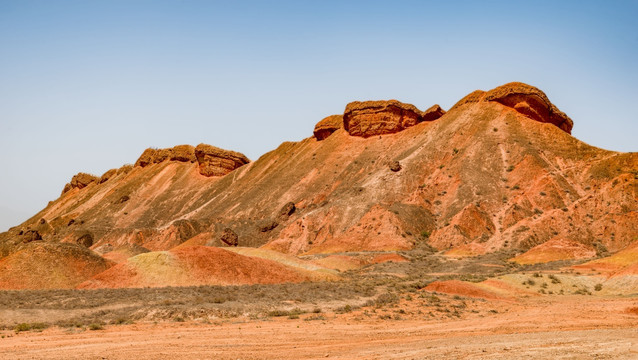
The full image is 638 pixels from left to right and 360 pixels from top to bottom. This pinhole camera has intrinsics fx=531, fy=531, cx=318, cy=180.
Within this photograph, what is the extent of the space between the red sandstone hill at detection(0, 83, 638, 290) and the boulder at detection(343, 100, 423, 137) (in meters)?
0.15

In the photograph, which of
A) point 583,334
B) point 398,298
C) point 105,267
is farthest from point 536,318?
point 105,267

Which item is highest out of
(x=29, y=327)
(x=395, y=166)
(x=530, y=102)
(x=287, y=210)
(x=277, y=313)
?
(x=530, y=102)

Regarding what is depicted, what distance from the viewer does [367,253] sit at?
4775 centimetres

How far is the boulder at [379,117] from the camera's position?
73.9 m

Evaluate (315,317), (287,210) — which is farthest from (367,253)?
(315,317)

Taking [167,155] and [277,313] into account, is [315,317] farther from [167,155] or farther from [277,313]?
[167,155]

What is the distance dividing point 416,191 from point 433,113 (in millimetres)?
18661

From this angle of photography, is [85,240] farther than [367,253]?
Yes

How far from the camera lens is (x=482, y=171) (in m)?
57.5

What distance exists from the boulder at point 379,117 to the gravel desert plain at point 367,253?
212 mm

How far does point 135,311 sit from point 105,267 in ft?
61.0

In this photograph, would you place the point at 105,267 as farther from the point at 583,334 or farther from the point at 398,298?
the point at 583,334

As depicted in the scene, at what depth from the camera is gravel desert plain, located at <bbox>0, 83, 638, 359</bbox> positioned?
16266 mm

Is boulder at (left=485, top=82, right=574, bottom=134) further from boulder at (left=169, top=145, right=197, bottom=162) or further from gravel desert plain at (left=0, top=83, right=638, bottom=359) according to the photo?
boulder at (left=169, top=145, right=197, bottom=162)
